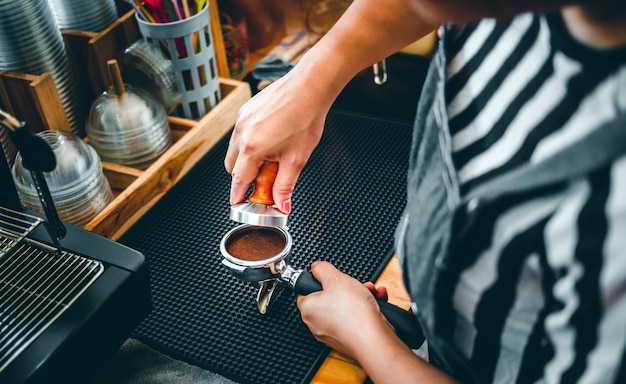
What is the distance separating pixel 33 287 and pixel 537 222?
2.09ft

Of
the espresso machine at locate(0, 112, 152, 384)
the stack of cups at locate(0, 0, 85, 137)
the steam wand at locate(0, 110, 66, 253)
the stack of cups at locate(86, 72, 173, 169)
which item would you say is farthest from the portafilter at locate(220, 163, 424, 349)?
the stack of cups at locate(0, 0, 85, 137)

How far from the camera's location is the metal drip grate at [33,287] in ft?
2.46

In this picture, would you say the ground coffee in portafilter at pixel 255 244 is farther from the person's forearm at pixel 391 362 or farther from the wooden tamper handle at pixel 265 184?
the person's forearm at pixel 391 362

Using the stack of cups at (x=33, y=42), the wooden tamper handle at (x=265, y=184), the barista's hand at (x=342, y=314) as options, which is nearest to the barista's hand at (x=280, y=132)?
the wooden tamper handle at (x=265, y=184)

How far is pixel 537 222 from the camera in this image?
549 mm

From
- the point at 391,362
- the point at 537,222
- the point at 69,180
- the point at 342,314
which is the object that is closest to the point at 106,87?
the point at 69,180

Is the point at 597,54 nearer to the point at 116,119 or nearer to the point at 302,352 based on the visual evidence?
the point at 302,352

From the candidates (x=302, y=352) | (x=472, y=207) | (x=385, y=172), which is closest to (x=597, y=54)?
(x=472, y=207)

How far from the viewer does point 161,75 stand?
135cm

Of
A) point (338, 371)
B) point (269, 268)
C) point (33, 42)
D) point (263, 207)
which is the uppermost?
point (33, 42)

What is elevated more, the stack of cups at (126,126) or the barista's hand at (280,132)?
the barista's hand at (280,132)

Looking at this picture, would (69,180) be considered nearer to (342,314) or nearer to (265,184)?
(265,184)

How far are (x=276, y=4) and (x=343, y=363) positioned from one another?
3.88ft

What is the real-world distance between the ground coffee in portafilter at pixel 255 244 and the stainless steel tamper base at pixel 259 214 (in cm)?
7
